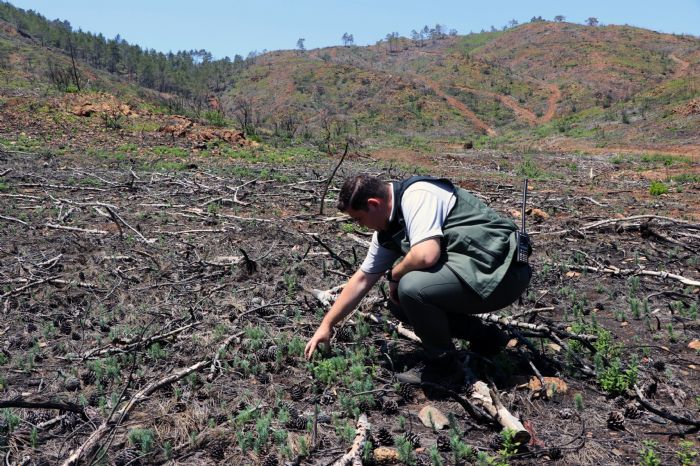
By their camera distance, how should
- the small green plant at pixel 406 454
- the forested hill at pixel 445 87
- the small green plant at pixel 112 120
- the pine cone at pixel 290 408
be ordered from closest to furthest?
the small green plant at pixel 406 454 → the pine cone at pixel 290 408 → the small green plant at pixel 112 120 → the forested hill at pixel 445 87

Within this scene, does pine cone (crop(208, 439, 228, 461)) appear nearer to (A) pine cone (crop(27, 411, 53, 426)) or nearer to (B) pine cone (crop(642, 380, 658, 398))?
(A) pine cone (crop(27, 411, 53, 426))

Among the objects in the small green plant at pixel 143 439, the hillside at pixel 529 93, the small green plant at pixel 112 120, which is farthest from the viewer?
the hillside at pixel 529 93

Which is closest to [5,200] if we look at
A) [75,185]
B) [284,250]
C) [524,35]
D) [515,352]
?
[75,185]

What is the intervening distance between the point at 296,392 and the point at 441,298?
1011 millimetres

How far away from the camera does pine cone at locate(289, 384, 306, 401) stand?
310 cm

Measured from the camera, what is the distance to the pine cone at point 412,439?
8.56ft

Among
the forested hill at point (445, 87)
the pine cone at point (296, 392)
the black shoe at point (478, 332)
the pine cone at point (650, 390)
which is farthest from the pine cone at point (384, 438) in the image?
the forested hill at point (445, 87)

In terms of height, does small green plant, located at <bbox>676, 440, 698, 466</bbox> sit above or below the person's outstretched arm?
below

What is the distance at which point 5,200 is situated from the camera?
8.34m

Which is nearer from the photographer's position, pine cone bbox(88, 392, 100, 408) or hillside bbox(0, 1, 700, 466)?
hillside bbox(0, 1, 700, 466)

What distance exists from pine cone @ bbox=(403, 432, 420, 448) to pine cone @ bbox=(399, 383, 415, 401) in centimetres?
42

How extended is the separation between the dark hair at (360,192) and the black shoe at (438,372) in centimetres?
103

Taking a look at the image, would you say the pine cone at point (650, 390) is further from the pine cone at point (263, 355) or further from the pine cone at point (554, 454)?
the pine cone at point (263, 355)

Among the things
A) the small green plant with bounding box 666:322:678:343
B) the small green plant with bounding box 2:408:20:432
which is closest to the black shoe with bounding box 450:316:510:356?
the small green plant with bounding box 666:322:678:343
